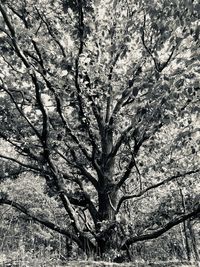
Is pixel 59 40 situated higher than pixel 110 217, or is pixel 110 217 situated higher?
pixel 59 40

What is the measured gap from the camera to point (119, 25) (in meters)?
9.66

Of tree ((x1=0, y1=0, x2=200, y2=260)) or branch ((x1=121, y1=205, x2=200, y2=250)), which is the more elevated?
tree ((x1=0, y1=0, x2=200, y2=260))

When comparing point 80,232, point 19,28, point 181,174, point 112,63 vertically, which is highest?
point 112,63

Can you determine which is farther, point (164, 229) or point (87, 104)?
point (87, 104)

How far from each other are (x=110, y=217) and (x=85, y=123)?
2.95m

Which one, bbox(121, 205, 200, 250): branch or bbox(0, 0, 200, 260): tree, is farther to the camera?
bbox(121, 205, 200, 250): branch

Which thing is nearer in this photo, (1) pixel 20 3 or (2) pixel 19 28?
(2) pixel 19 28

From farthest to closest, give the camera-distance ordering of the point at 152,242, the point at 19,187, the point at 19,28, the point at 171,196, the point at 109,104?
the point at 152,242 → the point at 19,187 → the point at 171,196 → the point at 109,104 → the point at 19,28

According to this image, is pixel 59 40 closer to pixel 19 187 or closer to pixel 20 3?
pixel 20 3

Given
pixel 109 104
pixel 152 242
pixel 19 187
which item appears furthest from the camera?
pixel 152 242

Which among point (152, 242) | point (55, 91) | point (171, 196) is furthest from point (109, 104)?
point (152, 242)

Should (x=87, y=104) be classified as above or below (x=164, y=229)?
above

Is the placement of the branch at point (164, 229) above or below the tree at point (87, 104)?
below

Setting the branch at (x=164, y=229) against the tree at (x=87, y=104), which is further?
the branch at (x=164, y=229)
